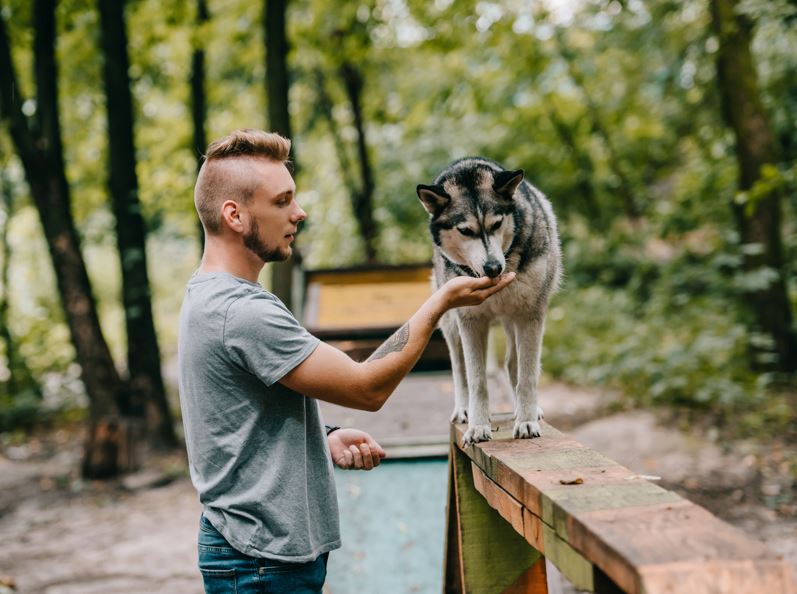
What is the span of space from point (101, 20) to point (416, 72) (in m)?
7.63

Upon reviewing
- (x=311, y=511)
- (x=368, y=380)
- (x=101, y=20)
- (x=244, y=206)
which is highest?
(x=101, y=20)

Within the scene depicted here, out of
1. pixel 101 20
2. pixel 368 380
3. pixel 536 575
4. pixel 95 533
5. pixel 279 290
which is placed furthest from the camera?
pixel 101 20

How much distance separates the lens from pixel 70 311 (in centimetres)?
895

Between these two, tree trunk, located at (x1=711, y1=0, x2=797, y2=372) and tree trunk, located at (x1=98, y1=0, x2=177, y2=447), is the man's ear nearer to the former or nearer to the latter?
tree trunk, located at (x1=711, y1=0, x2=797, y2=372)

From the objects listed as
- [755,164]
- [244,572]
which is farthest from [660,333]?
[244,572]

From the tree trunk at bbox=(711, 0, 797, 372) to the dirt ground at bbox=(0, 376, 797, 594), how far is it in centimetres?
182

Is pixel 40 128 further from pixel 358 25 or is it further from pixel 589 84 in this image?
pixel 589 84

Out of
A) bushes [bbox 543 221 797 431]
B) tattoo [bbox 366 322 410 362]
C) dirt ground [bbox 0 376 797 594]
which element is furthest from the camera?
bushes [bbox 543 221 797 431]

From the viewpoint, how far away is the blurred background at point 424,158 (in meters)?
8.43

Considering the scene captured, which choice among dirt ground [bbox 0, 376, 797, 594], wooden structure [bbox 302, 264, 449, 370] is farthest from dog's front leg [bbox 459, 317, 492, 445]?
wooden structure [bbox 302, 264, 449, 370]

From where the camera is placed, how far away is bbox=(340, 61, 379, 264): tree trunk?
13.4 meters

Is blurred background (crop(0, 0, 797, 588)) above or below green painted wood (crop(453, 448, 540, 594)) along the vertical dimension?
above

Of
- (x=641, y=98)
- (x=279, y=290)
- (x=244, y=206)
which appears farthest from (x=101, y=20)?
(x=641, y=98)

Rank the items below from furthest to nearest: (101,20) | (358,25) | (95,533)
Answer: (358,25), (101,20), (95,533)
